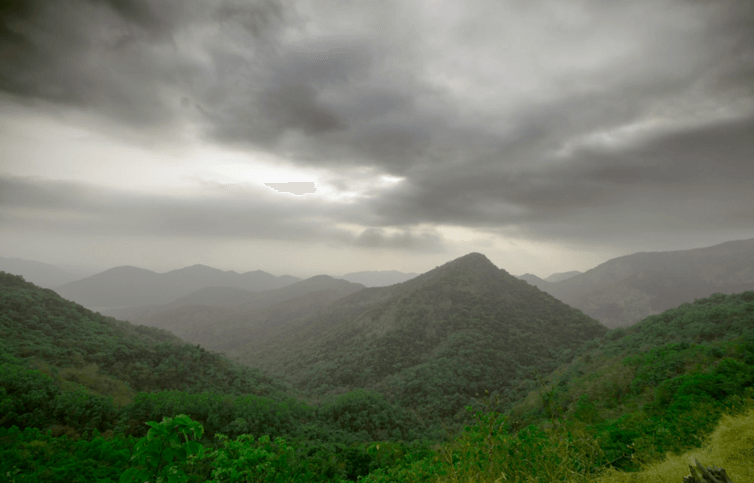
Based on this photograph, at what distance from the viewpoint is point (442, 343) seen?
46.7 m

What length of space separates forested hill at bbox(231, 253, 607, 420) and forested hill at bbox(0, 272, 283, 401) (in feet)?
49.9

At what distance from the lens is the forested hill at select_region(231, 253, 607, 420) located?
36656 millimetres

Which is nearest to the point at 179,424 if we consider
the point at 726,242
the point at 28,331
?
the point at 28,331

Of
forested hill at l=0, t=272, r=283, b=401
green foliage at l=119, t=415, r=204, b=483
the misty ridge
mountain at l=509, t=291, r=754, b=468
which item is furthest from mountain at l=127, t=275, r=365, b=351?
green foliage at l=119, t=415, r=204, b=483

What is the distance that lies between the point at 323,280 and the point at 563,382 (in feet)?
474

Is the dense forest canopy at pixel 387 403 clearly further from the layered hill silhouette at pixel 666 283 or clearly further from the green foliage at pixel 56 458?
the layered hill silhouette at pixel 666 283

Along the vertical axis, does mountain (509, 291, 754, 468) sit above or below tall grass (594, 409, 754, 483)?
below

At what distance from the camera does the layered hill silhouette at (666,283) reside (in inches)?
4390

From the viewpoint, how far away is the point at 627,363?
24.4 metres

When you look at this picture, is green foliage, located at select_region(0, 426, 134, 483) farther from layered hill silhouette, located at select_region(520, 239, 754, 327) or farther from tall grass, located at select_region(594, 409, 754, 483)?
layered hill silhouette, located at select_region(520, 239, 754, 327)

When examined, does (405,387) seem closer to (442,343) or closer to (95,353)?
(442,343)

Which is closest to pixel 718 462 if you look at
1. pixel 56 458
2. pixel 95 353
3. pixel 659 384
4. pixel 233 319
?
pixel 659 384

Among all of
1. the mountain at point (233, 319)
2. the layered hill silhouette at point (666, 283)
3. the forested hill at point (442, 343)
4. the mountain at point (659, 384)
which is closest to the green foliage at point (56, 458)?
the mountain at point (659, 384)

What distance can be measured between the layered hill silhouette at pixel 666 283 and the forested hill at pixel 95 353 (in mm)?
125547
